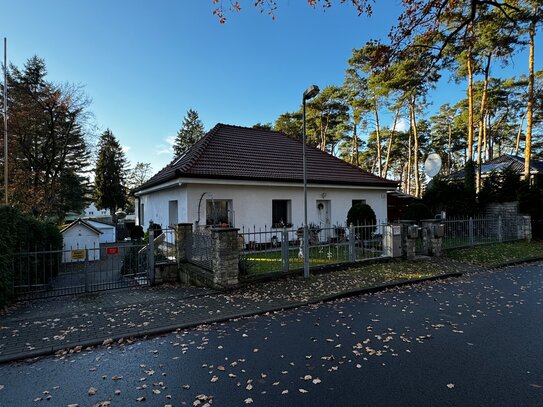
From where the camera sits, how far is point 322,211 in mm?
15789

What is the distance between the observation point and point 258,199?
14070mm

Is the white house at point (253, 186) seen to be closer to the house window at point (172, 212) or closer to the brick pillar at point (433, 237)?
the house window at point (172, 212)

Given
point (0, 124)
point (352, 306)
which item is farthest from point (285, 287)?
point (0, 124)

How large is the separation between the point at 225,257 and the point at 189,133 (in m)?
49.8

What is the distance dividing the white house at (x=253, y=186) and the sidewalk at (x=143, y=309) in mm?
4633

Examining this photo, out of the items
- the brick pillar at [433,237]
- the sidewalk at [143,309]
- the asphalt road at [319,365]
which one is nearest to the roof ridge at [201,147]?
the sidewalk at [143,309]

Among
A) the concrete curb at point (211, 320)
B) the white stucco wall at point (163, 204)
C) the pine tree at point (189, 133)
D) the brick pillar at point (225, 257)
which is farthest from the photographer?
the pine tree at point (189, 133)

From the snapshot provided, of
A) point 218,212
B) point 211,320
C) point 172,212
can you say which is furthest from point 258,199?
point 211,320

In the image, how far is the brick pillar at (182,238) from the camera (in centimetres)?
920

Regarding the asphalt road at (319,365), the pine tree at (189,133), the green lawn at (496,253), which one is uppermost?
the pine tree at (189,133)

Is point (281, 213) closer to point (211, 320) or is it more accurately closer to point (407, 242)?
point (407, 242)

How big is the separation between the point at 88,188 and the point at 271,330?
49861 millimetres

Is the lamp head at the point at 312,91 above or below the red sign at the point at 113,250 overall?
above

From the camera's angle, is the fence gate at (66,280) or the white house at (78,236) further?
the white house at (78,236)
